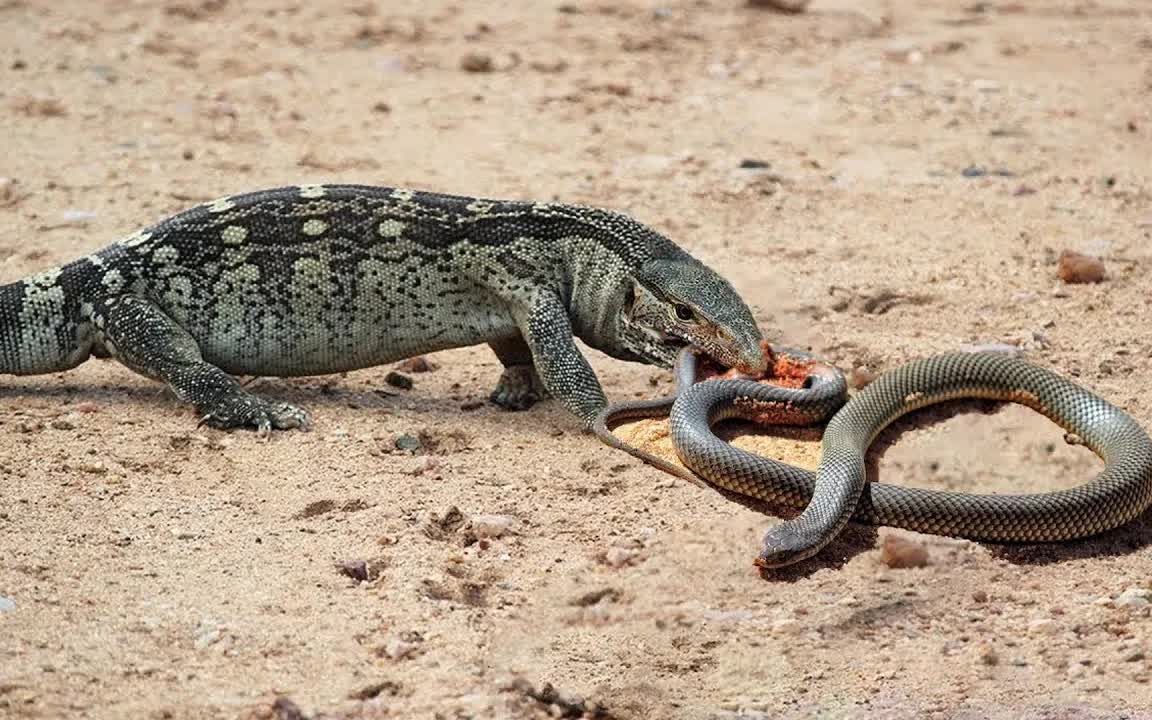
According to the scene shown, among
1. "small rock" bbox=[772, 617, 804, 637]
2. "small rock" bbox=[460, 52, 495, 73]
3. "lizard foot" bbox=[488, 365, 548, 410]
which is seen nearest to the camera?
"small rock" bbox=[772, 617, 804, 637]

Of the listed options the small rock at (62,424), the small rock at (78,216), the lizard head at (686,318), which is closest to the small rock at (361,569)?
the small rock at (62,424)

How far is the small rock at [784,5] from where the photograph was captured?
15.5 m

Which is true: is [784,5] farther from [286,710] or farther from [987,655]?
[286,710]

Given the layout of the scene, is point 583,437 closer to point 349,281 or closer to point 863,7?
point 349,281

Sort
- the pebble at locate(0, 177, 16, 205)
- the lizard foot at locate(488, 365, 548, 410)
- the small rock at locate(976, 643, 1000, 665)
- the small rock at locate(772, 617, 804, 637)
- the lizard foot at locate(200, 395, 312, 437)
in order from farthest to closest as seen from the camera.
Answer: the pebble at locate(0, 177, 16, 205) → the lizard foot at locate(488, 365, 548, 410) → the lizard foot at locate(200, 395, 312, 437) → the small rock at locate(772, 617, 804, 637) → the small rock at locate(976, 643, 1000, 665)

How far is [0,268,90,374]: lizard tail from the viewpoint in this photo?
8.51 metres

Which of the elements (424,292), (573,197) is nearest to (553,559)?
(424,292)

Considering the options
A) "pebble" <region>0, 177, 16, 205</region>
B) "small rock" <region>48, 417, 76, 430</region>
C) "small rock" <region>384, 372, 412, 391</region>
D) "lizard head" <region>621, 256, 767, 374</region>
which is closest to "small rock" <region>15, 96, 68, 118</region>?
"pebble" <region>0, 177, 16, 205</region>

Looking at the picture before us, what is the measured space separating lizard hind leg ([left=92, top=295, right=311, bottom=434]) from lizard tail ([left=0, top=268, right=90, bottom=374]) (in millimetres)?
164

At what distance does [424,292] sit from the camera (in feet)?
28.2

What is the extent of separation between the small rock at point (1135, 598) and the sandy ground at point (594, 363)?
0.10 m

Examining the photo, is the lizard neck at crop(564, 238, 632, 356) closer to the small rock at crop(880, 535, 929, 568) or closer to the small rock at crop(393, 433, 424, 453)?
the small rock at crop(393, 433, 424, 453)

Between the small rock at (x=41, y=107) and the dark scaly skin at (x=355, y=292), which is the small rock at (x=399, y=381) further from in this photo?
the small rock at (x=41, y=107)

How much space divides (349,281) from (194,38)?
6.70 meters
